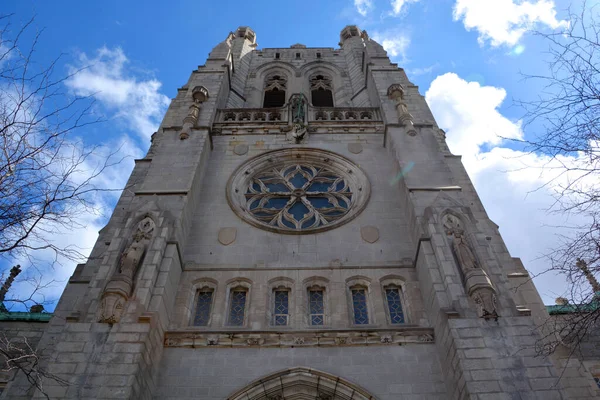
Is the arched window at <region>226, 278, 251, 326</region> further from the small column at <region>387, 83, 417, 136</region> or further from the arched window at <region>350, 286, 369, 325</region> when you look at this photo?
the small column at <region>387, 83, 417, 136</region>

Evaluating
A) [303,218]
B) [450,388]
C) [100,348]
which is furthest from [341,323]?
[100,348]

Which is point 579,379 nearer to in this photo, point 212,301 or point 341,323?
point 341,323

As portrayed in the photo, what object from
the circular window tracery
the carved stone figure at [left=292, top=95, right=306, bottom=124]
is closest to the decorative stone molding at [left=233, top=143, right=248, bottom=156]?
the circular window tracery

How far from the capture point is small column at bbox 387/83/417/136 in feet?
51.5

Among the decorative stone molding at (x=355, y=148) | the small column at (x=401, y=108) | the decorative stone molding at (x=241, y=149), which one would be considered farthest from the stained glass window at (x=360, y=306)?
the decorative stone molding at (x=241, y=149)

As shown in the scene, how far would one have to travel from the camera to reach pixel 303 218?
45.5 ft

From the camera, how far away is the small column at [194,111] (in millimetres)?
15943

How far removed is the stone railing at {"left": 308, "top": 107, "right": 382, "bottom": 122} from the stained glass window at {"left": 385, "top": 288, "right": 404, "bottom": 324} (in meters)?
8.15

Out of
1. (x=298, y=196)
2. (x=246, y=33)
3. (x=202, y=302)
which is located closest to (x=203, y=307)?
(x=202, y=302)

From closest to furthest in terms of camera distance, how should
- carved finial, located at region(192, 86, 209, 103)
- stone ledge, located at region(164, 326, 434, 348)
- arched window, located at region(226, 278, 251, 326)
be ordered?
1. stone ledge, located at region(164, 326, 434, 348)
2. arched window, located at region(226, 278, 251, 326)
3. carved finial, located at region(192, 86, 209, 103)

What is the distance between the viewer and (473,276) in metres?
9.80

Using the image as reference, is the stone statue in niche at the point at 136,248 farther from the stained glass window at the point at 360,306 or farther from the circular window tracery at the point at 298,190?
the stained glass window at the point at 360,306

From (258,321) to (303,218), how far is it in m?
3.87

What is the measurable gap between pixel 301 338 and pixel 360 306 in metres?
1.82
